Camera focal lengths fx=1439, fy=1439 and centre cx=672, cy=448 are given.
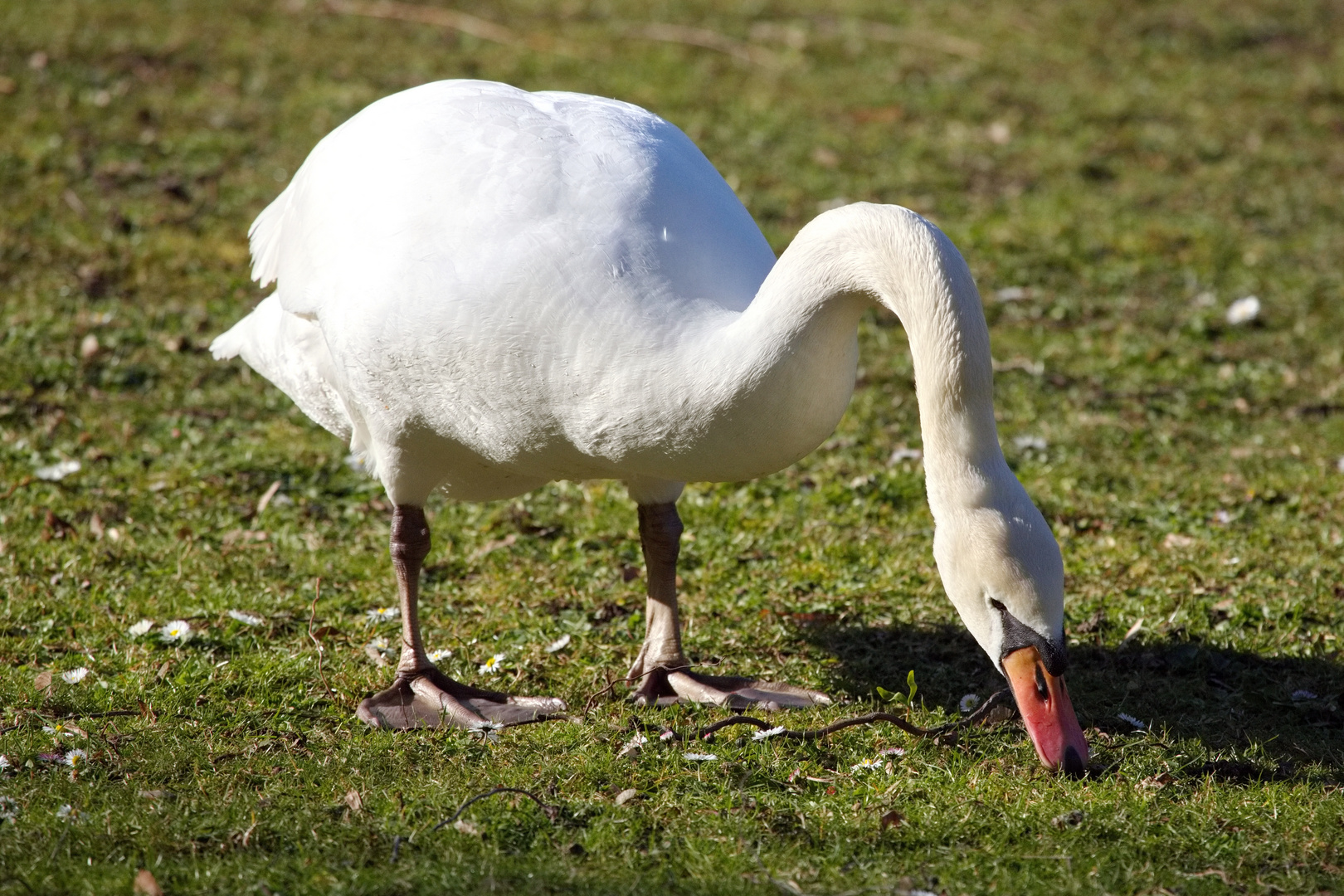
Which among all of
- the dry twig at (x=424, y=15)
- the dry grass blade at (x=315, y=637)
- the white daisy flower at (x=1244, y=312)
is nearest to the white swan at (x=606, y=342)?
the dry grass blade at (x=315, y=637)

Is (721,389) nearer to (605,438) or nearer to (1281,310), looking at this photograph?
(605,438)

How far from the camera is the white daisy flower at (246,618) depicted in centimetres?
507

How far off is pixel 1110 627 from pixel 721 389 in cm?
217

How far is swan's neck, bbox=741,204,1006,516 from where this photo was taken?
3666 mm

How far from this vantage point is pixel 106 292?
7.90 meters

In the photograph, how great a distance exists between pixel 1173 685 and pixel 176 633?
132 inches

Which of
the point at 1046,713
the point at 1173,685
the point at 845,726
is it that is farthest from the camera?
the point at 1173,685

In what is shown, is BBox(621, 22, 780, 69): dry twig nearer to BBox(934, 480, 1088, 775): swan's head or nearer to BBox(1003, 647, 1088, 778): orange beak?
BBox(934, 480, 1088, 775): swan's head

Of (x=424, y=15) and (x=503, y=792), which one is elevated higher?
(x=424, y=15)

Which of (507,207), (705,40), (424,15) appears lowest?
(507,207)

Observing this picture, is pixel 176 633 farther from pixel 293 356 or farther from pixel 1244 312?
pixel 1244 312

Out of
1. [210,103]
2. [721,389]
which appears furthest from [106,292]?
[721,389]

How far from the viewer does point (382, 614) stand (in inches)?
205

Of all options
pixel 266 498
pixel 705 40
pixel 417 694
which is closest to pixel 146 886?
pixel 417 694
